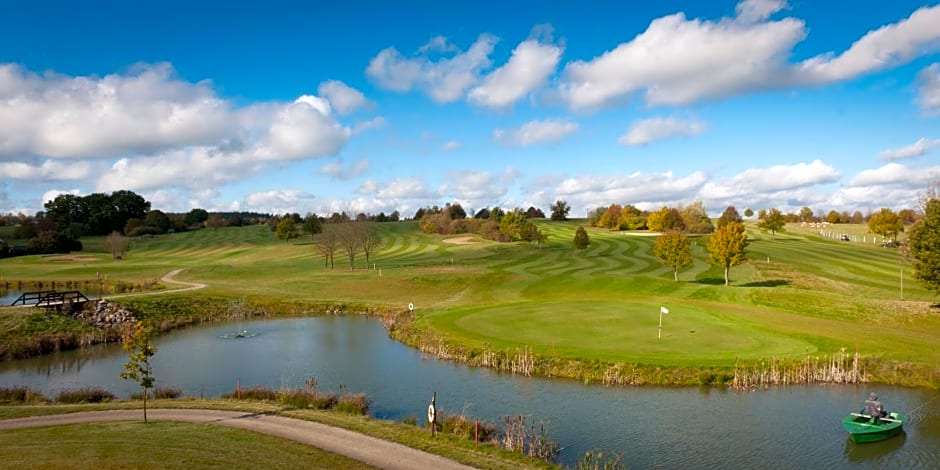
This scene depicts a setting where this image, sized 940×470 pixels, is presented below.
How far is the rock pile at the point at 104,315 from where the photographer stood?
1794 inches

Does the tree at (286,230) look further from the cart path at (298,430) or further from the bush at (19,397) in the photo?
the cart path at (298,430)

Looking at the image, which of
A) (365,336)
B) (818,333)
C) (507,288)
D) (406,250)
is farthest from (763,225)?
(365,336)

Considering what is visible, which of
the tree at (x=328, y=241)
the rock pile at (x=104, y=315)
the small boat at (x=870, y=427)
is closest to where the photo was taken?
the small boat at (x=870, y=427)

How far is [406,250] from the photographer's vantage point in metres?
100

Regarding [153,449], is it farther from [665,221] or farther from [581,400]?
[665,221]

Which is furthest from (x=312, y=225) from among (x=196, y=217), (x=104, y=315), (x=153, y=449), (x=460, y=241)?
(x=153, y=449)

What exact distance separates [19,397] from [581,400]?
25.6 metres

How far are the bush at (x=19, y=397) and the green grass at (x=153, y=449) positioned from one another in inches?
333

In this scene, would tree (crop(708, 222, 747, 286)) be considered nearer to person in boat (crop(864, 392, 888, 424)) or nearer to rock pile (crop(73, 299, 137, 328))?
person in boat (crop(864, 392, 888, 424))

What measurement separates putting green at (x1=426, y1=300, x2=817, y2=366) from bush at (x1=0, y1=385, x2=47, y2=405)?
863 inches

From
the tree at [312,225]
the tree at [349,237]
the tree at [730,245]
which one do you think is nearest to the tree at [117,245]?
the tree at [312,225]

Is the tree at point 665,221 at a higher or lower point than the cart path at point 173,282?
higher

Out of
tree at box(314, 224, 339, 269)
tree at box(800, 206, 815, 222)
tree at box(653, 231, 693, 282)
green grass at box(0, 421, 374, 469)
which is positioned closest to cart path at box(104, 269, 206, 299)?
tree at box(314, 224, 339, 269)

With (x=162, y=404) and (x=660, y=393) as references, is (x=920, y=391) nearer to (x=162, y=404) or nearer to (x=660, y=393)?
(x=660, y=393)
